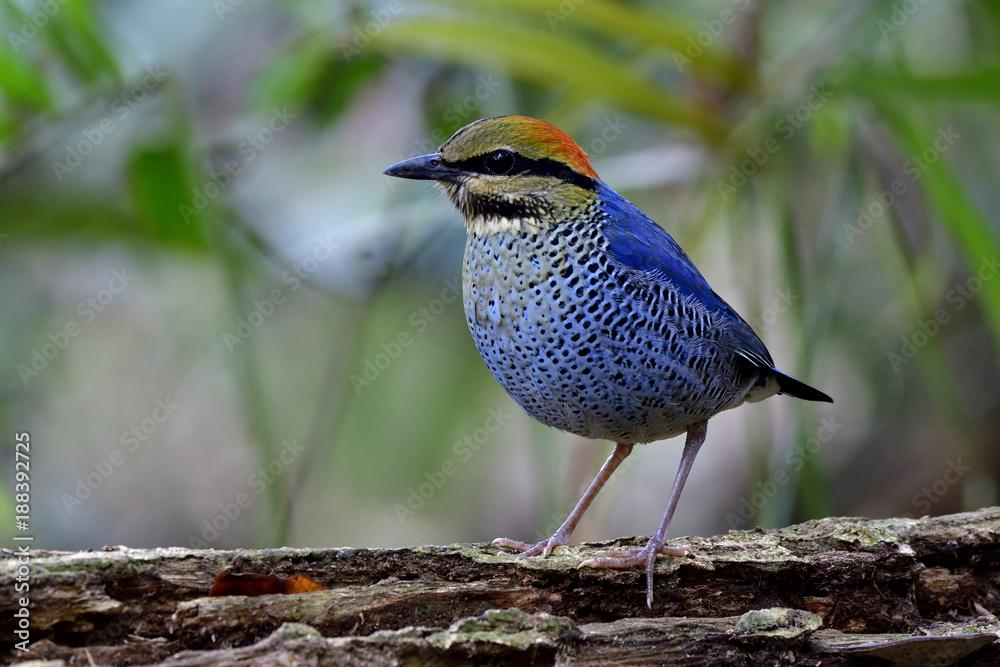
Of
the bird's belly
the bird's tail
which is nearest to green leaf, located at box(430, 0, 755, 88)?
the bird's belly

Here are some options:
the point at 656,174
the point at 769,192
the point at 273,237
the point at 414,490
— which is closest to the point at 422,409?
the point at 414,490

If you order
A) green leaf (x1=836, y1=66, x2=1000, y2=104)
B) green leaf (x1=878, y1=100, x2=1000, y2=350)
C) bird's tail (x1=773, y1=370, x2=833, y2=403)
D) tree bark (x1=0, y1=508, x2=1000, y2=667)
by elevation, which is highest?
green leaf (x1=836, y1=66, x2=1000, y2=104)

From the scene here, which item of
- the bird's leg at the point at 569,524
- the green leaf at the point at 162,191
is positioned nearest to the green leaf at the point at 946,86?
the bird's leg at the point at 569,524

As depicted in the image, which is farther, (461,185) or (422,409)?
(422,409)

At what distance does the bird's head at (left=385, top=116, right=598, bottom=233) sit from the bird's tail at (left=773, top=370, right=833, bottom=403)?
1.23m

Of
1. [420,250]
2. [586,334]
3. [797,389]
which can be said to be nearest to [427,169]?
[586,334]

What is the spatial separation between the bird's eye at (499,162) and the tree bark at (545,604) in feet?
5.08

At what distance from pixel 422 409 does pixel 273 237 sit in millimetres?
1786

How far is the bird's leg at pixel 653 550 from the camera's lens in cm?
339

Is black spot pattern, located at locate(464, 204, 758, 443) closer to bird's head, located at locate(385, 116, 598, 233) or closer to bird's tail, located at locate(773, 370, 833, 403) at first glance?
bird's head, located at locate(385, 116, 598, 233)

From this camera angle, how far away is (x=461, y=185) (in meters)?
3.84

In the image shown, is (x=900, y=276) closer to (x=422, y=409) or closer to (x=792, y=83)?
(x=792, y=83)

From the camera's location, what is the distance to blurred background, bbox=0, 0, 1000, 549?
15.9ft

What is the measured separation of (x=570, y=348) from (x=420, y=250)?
7.27ft
